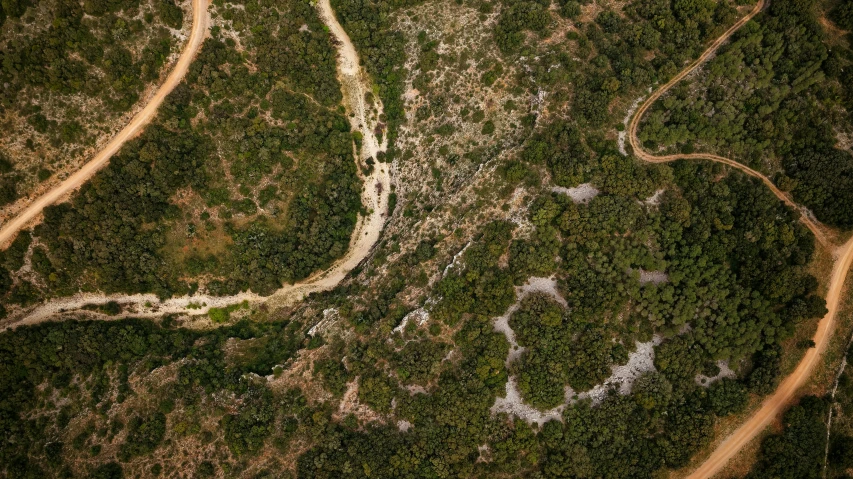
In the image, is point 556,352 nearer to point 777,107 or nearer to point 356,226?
point 356,226

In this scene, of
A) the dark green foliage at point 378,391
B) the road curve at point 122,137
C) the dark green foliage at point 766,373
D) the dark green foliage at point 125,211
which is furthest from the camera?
the dark green foliage at point 125,211

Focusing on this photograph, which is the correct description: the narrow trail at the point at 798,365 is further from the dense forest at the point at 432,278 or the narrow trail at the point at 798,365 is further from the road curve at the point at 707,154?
the dense forest at the point at 432,278

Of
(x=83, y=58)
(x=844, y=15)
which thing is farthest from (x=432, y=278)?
(x=844, y=15)

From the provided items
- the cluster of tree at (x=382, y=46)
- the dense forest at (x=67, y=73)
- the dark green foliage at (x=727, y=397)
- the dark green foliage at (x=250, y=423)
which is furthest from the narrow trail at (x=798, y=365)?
the dense forest at (x=67, y=73)

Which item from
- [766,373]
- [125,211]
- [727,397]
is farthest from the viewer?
[125,211]

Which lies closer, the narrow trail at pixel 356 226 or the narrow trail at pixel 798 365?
the narrow trail at pixel 798 365
